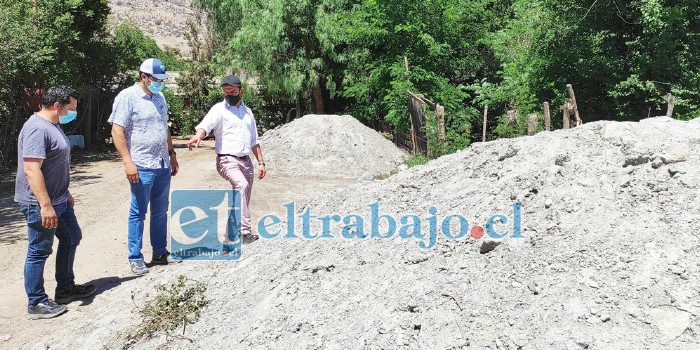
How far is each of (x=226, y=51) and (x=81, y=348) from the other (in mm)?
16389

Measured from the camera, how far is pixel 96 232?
6164 millimetres

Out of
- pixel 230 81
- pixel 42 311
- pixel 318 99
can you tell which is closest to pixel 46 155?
pixel 42 311

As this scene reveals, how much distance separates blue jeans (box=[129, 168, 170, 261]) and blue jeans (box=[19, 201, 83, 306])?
1.38ft

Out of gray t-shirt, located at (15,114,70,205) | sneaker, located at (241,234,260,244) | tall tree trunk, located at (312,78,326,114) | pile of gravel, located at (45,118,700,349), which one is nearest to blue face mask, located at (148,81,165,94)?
gray t-shirt, located at (15,114,70,205)

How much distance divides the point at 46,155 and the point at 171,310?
1.28 m

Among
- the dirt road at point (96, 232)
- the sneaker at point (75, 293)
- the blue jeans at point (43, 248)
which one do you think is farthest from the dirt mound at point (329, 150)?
the blue jeans at point (43, 248)

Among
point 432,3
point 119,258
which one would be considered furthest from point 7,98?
point 432,3

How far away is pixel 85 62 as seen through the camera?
49.0 ft

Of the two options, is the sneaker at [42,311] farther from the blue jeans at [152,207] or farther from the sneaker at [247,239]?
the sneaker at [247,239]

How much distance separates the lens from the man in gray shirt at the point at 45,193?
3541 millimetres

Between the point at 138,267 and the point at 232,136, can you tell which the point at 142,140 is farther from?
the point at 138,267

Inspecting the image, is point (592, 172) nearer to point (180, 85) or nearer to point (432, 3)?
point (432, 3)

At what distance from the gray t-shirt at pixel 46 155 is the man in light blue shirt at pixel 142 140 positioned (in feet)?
1.30

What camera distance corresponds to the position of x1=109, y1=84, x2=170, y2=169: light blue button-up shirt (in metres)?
4.11
